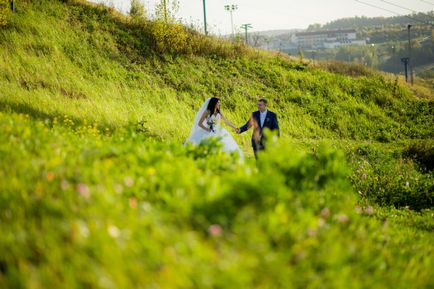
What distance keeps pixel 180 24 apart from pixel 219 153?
2307cm

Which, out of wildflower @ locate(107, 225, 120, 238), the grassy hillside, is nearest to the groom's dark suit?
the grassy hillside

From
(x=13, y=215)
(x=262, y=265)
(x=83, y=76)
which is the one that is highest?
(x=83, y=76)

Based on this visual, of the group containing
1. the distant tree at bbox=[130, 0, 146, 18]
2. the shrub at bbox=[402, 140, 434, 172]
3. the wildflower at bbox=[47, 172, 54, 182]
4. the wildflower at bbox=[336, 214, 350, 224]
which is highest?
the distant tree at bbox=[130, 0, 146, 18]

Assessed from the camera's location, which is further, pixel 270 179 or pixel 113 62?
pixel 113 62

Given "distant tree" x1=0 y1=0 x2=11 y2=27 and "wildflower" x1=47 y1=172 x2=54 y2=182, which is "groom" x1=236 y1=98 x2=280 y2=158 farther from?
"distant tree" x1=0 y1=0 x2=11 y2=27

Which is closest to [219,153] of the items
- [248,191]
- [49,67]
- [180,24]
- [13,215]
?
[248,191]

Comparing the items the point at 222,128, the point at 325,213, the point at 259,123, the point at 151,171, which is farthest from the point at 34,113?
the point at 325,213

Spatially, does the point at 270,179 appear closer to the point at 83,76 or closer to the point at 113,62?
the point at 83,76

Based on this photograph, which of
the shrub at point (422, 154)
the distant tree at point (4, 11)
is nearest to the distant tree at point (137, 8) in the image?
the distant tree at point (4, 11)

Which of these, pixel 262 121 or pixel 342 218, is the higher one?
pixel 262 121

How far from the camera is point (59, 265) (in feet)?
7.77

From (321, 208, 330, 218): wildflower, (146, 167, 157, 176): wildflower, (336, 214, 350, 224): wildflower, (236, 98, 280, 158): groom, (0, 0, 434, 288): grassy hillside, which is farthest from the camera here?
(236, 98, 280, 158): groom

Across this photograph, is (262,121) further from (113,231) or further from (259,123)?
(113,231)

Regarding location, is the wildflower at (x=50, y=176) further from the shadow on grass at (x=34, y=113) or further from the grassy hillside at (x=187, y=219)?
the shadow on grass at (x=34, y=113)
